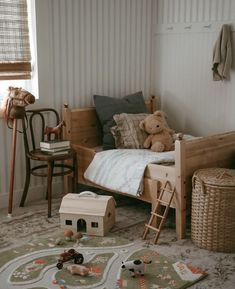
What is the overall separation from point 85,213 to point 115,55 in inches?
71.0

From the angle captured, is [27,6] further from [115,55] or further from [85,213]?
[85,213]

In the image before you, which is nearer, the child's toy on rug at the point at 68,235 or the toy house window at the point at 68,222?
the child's toy on rug at the point at 68,235

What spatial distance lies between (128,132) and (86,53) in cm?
89

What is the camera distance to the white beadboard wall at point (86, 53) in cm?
397

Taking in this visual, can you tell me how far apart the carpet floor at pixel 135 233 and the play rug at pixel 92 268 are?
0.09m

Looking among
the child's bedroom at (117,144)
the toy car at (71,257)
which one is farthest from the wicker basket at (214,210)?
the toy car at (71,257)

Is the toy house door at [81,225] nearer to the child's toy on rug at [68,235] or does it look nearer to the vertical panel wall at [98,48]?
the child's toy on rug at [68,235]

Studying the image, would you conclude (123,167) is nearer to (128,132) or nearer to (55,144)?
(128,132)

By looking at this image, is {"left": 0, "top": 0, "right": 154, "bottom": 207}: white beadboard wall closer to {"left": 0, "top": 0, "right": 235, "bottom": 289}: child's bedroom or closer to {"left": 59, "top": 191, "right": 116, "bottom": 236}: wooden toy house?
{"left": 0, "top": 0, "right": 235, "bottom": 289}: child's bedroom

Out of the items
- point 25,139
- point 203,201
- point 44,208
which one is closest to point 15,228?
point 44,208

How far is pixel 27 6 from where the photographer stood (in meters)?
3.88

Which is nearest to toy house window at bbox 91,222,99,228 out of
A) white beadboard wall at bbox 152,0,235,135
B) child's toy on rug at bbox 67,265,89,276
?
child's toy on rug at bbox 67,265,89,276

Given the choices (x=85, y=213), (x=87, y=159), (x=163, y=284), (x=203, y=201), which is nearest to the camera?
(x=163, y=284)

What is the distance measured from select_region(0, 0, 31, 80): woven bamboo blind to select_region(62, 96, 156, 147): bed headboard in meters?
0.52
